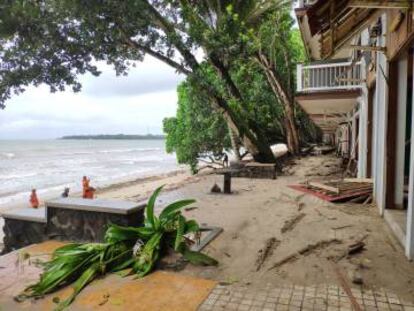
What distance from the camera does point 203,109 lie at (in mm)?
17453

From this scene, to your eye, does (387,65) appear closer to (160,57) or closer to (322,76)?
(322,76)

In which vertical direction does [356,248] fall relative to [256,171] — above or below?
below

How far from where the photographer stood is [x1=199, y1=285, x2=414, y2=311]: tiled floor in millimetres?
3082

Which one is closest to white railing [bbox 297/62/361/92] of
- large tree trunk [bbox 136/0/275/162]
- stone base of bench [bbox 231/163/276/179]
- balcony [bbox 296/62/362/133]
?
balcony [bbox 296/62/362/133]

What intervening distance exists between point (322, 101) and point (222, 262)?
9788 mm

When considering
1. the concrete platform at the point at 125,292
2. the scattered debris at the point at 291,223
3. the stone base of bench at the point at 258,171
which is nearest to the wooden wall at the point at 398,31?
the scattered debris at the point at 291,223

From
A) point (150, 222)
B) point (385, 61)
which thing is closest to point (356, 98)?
point (385, 61)

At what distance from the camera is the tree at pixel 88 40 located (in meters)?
9.60

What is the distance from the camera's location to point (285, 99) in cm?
1856

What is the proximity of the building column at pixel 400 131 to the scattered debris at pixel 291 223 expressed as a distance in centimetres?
156

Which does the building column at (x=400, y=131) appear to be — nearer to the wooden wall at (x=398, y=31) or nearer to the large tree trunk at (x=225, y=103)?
the wooden wall at (x=398, y=31)

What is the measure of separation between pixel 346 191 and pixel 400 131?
8.23 ft

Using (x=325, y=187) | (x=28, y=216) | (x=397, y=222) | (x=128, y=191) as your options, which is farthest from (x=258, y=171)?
(x=28, y=216)

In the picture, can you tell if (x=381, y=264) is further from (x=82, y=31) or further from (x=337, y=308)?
(x=82, y=31)
